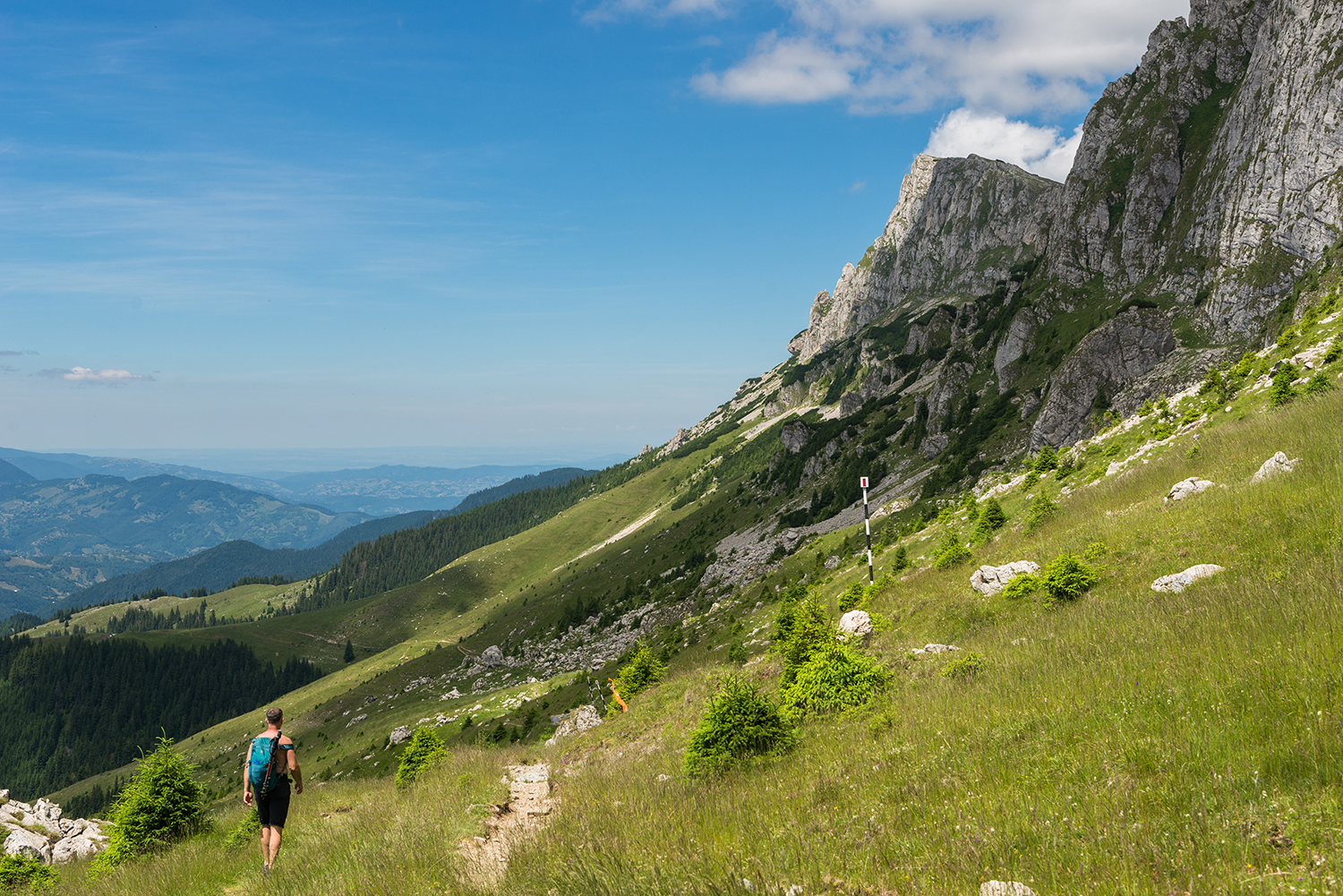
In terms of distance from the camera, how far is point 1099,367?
72.1 m

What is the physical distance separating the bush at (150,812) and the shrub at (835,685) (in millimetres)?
16058

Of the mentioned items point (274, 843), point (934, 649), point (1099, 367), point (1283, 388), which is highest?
point (1099, 367)

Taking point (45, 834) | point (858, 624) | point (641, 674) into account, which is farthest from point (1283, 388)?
point (45, 834)

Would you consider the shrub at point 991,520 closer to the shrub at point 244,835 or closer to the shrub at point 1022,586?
the shrub at point 1022,586

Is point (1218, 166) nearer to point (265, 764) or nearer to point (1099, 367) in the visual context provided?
point (1099, 367)

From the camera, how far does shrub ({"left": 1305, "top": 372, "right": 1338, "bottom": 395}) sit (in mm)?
23975

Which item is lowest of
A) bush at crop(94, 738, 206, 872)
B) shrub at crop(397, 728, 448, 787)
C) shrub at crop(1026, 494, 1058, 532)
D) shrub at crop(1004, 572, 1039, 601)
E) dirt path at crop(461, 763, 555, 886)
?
shrub at crop(397, 728, 448, 787)

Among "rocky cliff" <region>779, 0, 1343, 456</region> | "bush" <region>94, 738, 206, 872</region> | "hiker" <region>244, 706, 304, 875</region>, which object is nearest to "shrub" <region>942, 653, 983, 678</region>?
"hiker" <region>244, 706, 304, 875</region>

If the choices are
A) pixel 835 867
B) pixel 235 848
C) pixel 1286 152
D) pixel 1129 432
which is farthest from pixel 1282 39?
pixel 235 848

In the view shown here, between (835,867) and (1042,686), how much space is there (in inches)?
222

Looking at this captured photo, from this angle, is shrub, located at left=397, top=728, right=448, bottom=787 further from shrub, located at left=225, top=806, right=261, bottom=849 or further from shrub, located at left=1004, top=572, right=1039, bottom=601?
shrub, located at left=1004, top=572, right=1039, bottom=601

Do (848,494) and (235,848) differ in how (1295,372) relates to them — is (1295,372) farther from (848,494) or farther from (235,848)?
(848,494)

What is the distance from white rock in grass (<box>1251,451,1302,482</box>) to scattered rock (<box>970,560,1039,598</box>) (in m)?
6.10

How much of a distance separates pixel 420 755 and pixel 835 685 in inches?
880
